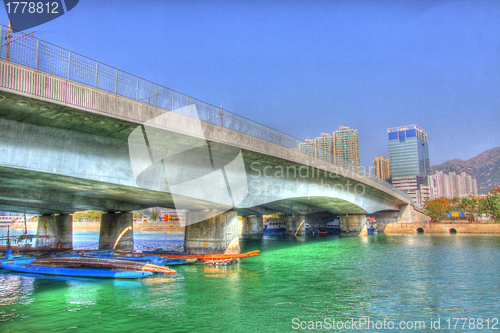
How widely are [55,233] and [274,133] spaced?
35.7 metres

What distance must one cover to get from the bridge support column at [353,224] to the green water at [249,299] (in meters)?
44.1

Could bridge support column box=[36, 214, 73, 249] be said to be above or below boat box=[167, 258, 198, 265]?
above

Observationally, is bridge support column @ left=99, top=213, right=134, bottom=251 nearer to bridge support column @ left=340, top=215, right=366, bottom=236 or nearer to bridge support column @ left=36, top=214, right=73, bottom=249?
bridge support column @ left=36, top=214, right=73, bottom=249

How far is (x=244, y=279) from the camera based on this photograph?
78.5 ft

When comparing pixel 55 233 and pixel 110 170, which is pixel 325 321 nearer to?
pixel 110 170

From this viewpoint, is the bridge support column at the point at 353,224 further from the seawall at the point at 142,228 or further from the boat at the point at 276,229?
the seawall at the point at 142,228

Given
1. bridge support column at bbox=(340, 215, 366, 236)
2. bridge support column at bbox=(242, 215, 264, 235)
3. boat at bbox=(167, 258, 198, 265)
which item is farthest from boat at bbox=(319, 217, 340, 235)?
boat at bbox=(167, 258, 198, 265)

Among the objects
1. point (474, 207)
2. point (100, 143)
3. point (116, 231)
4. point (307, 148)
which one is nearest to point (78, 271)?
point (100, 143)

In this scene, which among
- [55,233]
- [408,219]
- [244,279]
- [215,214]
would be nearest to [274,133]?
[215,214]

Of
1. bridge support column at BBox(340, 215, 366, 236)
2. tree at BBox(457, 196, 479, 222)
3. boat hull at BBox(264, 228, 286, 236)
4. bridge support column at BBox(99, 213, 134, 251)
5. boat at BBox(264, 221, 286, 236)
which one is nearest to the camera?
bridge support column at BBox(99, 213, 134, 251)

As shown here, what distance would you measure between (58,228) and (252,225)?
5482 cm

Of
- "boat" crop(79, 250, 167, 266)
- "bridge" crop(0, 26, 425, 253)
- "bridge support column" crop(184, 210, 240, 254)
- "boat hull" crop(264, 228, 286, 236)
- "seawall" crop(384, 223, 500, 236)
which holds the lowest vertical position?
"boat hull" crop(264, 228, 286, 236)

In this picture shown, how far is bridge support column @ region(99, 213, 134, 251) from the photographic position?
1638 inches

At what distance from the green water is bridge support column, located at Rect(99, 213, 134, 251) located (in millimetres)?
14031
